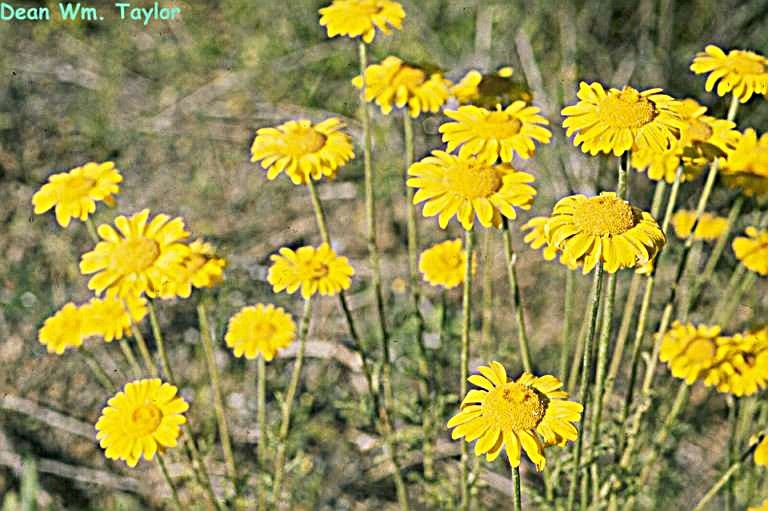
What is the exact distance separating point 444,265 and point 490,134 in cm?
55

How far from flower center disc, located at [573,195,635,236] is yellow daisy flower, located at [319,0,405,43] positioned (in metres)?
0.59

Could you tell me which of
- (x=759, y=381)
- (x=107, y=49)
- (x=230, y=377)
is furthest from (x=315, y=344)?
(x=107, y=49)

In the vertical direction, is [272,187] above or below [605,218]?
below

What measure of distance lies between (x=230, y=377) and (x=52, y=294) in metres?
0.69

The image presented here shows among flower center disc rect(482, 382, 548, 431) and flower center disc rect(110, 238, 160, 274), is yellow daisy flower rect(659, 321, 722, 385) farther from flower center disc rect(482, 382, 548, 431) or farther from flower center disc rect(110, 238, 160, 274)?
flower center disc rect(110, 238, 160, 274)

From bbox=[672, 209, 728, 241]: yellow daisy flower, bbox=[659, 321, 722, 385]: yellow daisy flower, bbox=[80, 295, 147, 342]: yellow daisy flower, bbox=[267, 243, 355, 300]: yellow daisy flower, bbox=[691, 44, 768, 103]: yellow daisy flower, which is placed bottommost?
bbox=[659, 321, 722, 385]: yellow daisy flower

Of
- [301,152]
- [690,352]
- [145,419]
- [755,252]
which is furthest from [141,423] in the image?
[755,252]

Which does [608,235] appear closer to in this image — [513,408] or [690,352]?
[513,408]

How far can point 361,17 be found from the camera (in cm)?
153

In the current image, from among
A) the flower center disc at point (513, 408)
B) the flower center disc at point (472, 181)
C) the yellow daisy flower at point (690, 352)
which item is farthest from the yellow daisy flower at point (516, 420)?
the yellow daisy flower at point (690, 352)

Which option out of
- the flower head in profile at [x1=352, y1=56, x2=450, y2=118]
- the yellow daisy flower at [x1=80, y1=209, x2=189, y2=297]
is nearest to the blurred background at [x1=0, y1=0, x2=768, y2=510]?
the flower head in profile at [x1=352, y1=56, x2=450, y2=118]

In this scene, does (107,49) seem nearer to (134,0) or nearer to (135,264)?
(134,0)

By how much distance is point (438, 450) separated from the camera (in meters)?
2.29

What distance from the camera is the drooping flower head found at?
53.4 inches
